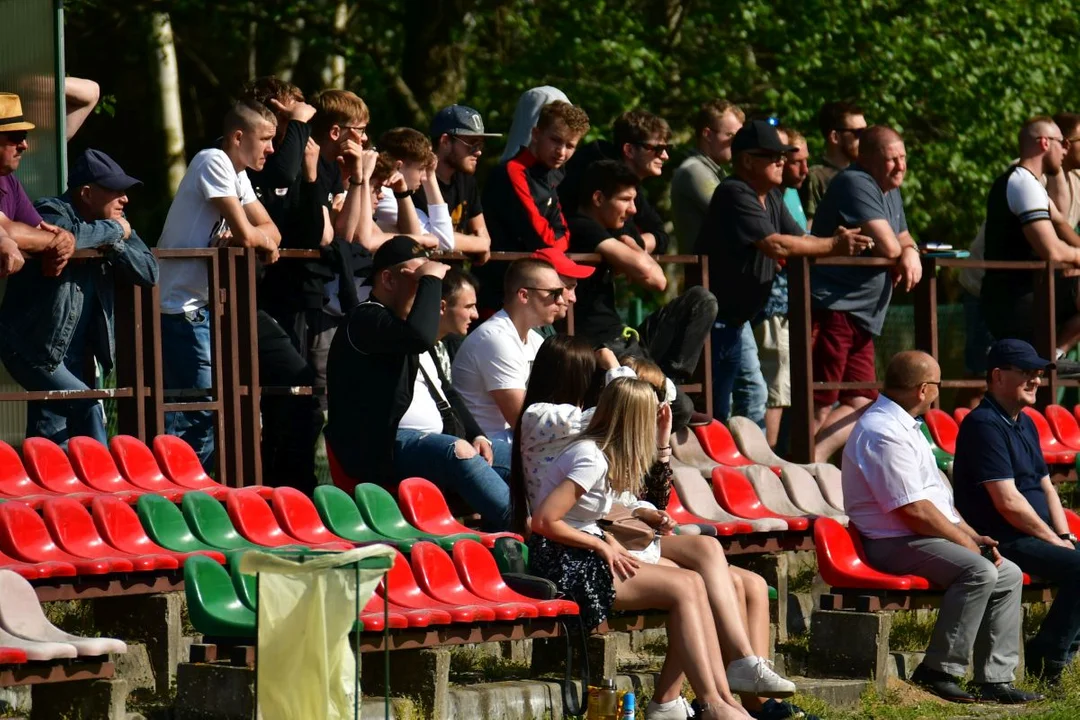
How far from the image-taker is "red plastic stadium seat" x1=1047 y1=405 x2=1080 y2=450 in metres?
12.1

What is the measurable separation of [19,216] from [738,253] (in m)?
3.93

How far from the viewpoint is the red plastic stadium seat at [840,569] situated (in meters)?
8.66

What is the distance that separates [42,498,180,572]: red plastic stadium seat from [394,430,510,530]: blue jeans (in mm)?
1593

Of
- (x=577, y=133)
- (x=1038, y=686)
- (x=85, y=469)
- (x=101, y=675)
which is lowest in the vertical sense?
(x=1038, y=686)

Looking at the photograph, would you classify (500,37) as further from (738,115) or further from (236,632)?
(236,632)

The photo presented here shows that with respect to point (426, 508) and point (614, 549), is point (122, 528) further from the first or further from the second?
point (614, 549)

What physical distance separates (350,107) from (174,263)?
1199mm

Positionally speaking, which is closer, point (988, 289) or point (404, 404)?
point (404, 404)

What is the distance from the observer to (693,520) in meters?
9.38

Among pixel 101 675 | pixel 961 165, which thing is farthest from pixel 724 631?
pixel 961 165

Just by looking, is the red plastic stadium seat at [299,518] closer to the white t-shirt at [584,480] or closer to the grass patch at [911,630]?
the white t-shirt at [584,480]

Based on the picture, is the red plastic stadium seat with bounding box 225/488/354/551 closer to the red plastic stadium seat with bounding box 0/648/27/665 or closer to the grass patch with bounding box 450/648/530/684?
the grass patch with bounding box 450/648/530/684

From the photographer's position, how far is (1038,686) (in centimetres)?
888

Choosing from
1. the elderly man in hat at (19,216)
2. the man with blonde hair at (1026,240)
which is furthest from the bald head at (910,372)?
the elderly man in hat at (19,216)
